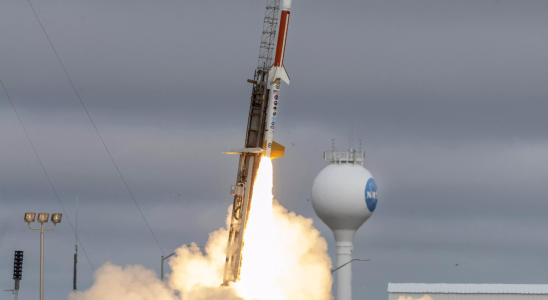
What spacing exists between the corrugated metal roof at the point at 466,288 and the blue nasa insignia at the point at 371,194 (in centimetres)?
842

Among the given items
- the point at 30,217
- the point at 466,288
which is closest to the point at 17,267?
the point at 30,217

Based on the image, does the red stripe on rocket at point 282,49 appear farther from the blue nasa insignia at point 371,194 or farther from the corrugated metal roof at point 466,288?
the corrugated metal roof at point 466,288

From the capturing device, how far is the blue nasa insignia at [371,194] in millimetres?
90688

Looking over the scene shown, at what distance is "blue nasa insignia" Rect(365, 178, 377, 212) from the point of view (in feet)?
298

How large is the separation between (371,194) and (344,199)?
99.8 inches

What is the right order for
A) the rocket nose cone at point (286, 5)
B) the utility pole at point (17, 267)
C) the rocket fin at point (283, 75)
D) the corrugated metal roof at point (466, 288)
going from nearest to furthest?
the rocket nose cone at point (286, 5)
the rocket fin at point (283, 75)
the corrugated metal roof at point (466, 288)
the utility pole at point (17, 267)

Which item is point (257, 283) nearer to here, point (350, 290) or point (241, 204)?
point (241, 204)

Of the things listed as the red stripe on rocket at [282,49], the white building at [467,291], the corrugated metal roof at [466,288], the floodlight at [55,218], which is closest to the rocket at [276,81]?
the red stripe on rocket at [282,49]

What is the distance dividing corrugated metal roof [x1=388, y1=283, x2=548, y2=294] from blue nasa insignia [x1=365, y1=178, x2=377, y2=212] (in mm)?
8421

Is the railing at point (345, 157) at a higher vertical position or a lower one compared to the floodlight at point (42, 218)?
higher

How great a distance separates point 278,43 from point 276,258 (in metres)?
14.5

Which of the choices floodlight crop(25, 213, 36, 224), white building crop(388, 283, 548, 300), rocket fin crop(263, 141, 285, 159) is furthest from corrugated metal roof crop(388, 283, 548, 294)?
floodlight crop(25, 213, 36, 224)

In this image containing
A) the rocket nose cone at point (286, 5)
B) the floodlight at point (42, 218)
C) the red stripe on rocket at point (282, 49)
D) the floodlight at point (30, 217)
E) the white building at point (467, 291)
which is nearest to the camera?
the rocket nose cone at point (286, 5)

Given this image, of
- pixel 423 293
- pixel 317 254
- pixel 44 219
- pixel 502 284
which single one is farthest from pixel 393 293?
pixel 44 219
